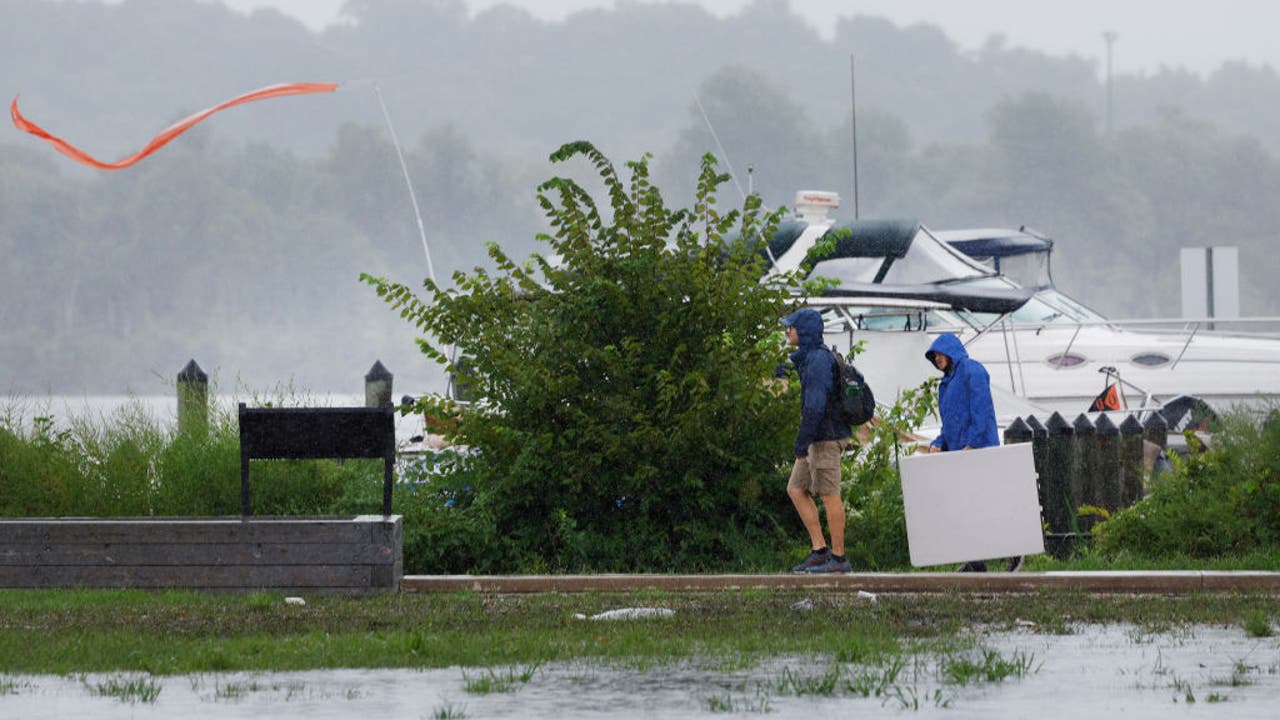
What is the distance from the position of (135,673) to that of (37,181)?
161 metres

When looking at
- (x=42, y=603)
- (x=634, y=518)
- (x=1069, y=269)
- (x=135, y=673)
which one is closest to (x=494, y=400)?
(x=634, y=518)

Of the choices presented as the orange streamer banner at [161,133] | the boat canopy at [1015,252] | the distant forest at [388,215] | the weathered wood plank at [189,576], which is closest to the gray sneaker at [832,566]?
the weathered wood plank at [189,576]

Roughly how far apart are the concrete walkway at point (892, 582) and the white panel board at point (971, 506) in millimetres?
652

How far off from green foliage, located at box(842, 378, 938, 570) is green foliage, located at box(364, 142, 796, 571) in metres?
0.65

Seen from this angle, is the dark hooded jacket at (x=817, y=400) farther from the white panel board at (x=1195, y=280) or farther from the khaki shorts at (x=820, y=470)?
the white panel board at (x=1195, y=280)

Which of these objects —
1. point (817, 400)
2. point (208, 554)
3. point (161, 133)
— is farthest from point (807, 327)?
point (161, 133)

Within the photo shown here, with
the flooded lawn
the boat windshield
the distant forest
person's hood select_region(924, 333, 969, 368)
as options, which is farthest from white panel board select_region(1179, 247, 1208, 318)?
the distant forest

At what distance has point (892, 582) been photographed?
1179cm

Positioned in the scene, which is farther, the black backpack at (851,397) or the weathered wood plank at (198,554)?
the black backpack at (851,397)

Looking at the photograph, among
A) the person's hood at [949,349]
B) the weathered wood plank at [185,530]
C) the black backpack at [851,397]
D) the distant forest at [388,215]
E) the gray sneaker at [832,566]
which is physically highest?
the distant forest at [388,215]

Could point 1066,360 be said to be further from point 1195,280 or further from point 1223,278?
point 1223,278

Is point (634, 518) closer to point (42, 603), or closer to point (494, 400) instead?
point (494, 400)

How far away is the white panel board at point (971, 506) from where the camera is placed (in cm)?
1245

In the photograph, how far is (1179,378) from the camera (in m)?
25.2
